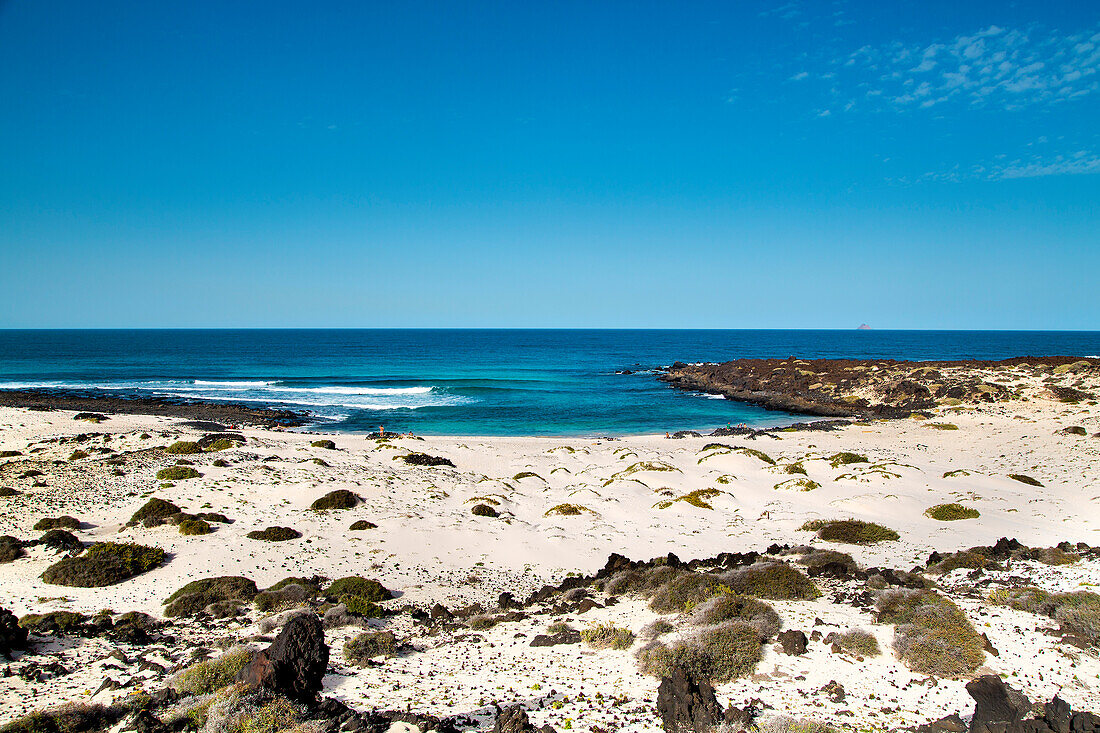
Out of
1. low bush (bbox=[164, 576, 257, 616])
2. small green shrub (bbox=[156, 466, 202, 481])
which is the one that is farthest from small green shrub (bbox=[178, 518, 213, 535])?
small green shrub (bbox=[156, 466, 202, 481])

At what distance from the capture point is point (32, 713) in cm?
720

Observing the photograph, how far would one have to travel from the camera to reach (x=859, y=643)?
A: 9.51 metres

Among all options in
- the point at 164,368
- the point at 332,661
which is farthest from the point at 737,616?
the point at 164,368

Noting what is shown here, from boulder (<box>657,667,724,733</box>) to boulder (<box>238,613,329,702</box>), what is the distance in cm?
502

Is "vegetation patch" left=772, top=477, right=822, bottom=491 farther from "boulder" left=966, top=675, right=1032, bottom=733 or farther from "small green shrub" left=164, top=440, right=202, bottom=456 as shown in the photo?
"small green shrub" left=164, top=440, right=202, bottom=456

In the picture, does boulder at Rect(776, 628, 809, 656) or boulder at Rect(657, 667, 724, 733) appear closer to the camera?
boulder at Rect(657, 667, 724, 733)

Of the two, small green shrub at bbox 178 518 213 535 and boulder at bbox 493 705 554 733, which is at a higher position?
boulder at bbox 493 705 554 733

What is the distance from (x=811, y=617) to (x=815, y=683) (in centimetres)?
263

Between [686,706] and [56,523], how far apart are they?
19616mm

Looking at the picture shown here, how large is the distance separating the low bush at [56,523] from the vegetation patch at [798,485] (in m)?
26.2

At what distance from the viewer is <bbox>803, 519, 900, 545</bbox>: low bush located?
56.8ft

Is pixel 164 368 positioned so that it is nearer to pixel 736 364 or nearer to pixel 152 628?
pixel 736 364

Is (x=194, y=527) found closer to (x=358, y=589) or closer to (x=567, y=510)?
(x=358, y=589)

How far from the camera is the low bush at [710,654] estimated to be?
29.3 feet
